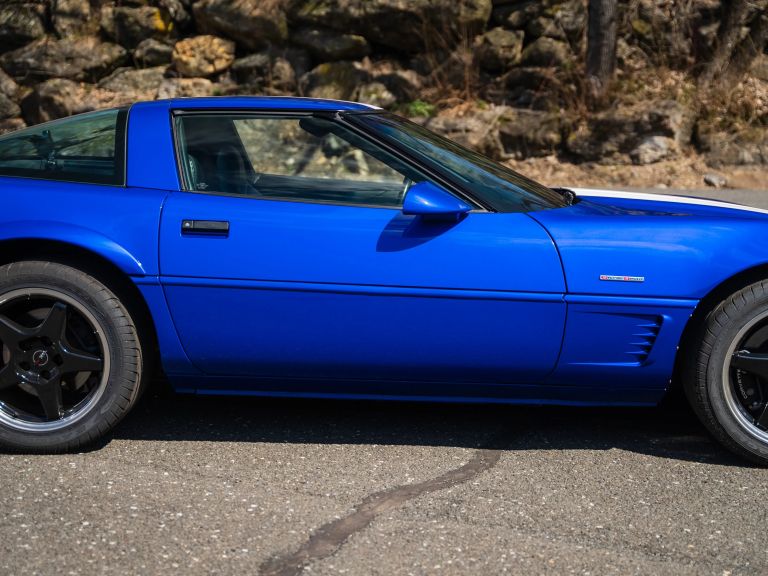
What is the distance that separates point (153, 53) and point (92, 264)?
31.8ft

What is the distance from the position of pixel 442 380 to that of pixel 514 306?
1.35 feet

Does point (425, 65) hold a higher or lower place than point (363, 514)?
higher

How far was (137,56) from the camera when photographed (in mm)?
12594

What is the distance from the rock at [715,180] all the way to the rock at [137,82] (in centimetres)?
695

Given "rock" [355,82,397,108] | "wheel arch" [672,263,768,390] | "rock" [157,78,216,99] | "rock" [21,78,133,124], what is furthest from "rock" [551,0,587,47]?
"wheel arch" [672,263,768,390]

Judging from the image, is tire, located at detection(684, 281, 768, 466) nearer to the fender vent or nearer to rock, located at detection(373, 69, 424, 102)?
the fender vent

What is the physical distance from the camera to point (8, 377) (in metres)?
3.58

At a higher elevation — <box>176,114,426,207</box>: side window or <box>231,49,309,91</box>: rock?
<box>176,114,426,207</box>: side window

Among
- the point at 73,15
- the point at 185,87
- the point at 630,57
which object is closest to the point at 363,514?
the point at 630,57

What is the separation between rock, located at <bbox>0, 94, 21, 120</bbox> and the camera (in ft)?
40.6

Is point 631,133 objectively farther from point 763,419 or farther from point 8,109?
point 8,109

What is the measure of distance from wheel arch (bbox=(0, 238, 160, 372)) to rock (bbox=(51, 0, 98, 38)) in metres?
10.3

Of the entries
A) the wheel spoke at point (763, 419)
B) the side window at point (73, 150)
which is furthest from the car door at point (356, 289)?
the wheel spoke at point (763, 419)

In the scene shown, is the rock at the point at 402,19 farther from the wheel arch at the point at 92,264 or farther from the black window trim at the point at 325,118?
the wheel arch at the point at 92,264
